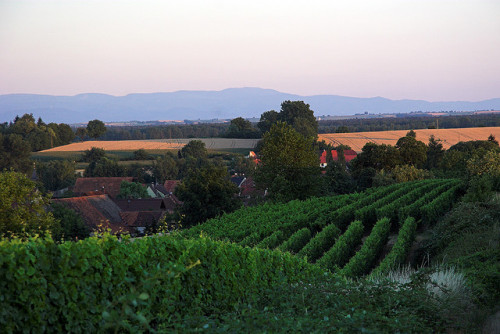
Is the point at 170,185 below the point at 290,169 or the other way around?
below

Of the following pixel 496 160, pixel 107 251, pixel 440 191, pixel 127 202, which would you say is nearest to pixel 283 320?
pixel 107 251

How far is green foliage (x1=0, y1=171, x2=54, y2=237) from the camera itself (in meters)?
26.4

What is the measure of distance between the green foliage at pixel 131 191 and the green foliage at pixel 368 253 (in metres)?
44.6

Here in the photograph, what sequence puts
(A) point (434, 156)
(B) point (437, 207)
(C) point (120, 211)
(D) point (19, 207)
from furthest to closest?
(A) point (434, 156) → (C) point (120, 211) → (D) point (19, 207) → (B) point (437, 207)

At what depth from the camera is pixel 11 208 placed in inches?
1063

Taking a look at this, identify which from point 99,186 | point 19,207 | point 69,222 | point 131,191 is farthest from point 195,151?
point 19,207

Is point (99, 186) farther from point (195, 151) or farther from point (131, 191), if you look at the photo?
point (195, 151)

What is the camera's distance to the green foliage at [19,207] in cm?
2642

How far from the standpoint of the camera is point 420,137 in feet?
308

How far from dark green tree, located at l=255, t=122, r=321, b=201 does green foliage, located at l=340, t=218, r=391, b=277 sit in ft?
60.9

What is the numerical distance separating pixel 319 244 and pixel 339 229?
14.7ft

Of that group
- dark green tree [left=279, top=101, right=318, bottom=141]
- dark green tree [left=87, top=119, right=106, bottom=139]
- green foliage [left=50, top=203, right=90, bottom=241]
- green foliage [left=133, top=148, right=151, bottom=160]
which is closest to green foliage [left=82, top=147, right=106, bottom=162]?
green foliage [left=133, top=148, right=151, bottom=160]

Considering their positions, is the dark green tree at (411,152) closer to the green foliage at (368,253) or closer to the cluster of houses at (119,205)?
the cluster of houses at (119,205)

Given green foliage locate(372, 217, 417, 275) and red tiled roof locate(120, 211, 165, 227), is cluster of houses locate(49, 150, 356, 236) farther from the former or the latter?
green foliage locate(372, 217, 417, 275)
